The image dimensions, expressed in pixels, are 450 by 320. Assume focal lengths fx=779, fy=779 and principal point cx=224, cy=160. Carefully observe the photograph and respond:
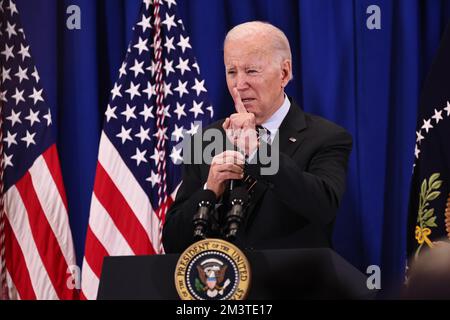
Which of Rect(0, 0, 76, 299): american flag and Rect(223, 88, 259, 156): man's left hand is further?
Rect(0, 0, 76, 299): american flag

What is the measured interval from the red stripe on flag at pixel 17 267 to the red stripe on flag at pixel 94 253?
0.40 meters

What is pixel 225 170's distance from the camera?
268 cm

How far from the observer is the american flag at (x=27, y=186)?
455cm

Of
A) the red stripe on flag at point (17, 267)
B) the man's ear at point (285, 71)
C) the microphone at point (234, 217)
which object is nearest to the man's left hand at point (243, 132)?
the microphone at point (234, 217)

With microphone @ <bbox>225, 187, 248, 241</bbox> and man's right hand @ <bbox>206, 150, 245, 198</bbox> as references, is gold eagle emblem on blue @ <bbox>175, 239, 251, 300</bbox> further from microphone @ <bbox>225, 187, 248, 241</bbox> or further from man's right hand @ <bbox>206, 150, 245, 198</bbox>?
man's right hand @ <bbox>206, 150, 245, 198</bbox>

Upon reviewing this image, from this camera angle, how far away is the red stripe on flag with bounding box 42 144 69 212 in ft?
15.0

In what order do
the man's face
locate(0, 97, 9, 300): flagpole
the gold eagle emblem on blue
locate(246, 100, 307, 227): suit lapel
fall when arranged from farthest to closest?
locate(0, 97, 9, 300): flagpole → the man's face → locate(246, 100, 307, 227): suit lapel → the gold eagle emblem on blue

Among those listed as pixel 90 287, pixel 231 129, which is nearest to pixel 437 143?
pixel 231 129

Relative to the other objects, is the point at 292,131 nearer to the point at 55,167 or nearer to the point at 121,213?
the point at 121,213

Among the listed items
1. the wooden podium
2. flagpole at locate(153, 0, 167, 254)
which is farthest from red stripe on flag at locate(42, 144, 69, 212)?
the wooden podium

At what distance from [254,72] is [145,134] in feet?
4.15

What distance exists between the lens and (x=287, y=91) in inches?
179

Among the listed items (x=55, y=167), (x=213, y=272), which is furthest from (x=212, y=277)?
(x=55, y=167)

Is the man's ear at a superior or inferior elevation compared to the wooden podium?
superior
